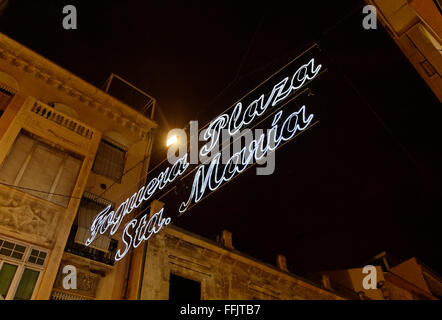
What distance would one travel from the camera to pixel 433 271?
21.2 m

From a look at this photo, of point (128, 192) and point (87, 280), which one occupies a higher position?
point (128, 192)

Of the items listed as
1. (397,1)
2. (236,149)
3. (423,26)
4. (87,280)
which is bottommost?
(87,280)

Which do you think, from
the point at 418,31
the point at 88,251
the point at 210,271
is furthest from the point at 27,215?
the point at 418,31

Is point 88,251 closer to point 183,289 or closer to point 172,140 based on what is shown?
point 183,289

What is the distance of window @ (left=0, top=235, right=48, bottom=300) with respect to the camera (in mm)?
7508

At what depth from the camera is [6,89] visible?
10.7 m

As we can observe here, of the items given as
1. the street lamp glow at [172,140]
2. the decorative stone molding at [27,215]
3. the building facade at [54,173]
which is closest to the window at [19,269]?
the building facade at [54,173]

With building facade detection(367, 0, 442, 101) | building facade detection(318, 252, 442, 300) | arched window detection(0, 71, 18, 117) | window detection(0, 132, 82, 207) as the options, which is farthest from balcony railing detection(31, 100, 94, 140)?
building facade detection(318, 252, 442, 300)

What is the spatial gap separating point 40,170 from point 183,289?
6416 mm

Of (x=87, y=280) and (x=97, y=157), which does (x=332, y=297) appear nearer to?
(x=87, y=280)

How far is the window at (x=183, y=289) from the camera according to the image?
10913mm

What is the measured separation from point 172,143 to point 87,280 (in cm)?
511
